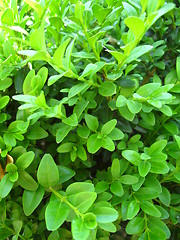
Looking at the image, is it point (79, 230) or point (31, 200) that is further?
point (31, 200)

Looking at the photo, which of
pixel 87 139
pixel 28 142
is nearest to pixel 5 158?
pixel 28 142

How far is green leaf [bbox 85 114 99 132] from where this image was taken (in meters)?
0.61

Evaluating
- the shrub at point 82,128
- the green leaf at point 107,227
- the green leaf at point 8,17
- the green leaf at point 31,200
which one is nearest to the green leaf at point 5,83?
the shrub at point 82,128

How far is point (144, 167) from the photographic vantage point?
61 cm

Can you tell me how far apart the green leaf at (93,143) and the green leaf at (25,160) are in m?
0.10

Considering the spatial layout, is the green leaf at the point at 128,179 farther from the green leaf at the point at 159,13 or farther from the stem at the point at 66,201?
the green leaf at the point at 159,13

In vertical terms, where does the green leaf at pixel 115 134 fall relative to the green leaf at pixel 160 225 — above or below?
above

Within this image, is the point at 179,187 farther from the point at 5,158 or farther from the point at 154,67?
the point at 5,158

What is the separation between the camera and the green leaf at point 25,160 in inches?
23.1

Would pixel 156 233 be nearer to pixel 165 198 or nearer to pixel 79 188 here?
pixel 165 198

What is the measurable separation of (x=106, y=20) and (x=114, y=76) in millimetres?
136

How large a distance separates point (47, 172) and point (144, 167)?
0.18 metres

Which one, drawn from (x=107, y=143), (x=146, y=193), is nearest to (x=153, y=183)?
(x=146, y=193)

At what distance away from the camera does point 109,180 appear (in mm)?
673
